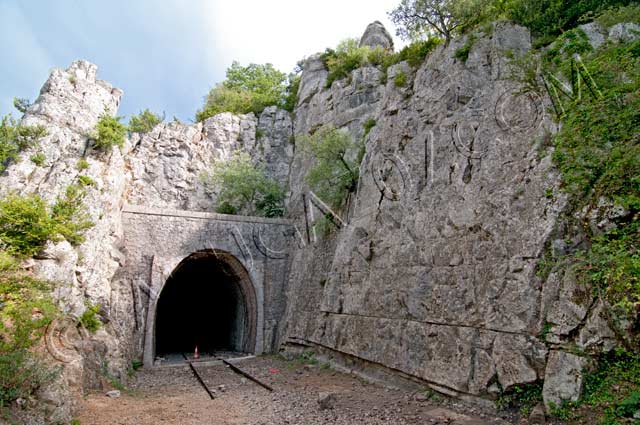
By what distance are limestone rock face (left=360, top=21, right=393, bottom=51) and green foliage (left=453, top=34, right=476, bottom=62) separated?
42.6 ft

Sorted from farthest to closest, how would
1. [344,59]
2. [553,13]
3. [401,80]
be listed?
[344,59], [401,80], [553,13]

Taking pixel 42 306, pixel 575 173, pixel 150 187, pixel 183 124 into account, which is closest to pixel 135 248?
pixel 150 187

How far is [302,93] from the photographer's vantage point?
24922 millimetres

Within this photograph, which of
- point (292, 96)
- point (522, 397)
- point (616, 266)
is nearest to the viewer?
point (616, 266)

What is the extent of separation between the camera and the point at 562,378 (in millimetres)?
5613

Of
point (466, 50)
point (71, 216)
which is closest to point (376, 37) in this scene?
point (466, 50)

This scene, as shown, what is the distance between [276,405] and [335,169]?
29.7 ft

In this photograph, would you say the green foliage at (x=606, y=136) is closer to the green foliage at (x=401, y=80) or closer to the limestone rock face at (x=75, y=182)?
the green foliage at (x=401, y=80)

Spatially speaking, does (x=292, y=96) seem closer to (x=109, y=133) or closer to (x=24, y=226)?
(x=109, y=133)

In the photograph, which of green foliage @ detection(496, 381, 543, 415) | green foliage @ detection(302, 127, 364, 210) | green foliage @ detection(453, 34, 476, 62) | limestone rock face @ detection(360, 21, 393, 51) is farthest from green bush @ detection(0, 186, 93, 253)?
limestone rock face @ detection(360, 21, 393, 51)

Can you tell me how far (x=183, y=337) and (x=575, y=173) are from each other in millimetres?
24307

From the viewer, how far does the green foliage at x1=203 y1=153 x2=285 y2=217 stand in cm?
2023

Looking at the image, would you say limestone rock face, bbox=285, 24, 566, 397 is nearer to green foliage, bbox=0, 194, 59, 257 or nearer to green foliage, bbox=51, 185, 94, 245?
green foliage, bbox=51, 185, 94, 245

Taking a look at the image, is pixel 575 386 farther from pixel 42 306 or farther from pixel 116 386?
pixel 116 386
